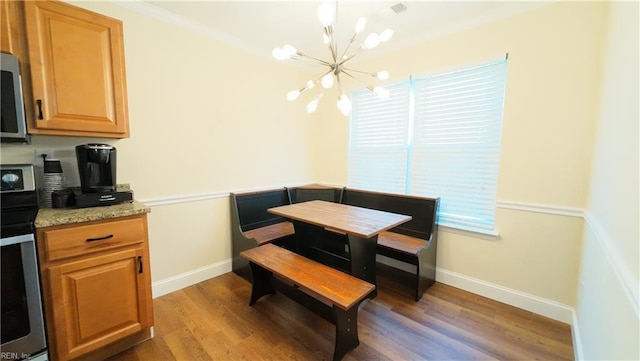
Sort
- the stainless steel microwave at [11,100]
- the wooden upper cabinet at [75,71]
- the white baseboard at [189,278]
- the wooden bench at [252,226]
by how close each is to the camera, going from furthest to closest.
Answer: the wooden bench at [252,226]
the white baseboard at [189,278]
the wooden upper cabinet at [75,71]
the stainless steel microwave at [11,100]

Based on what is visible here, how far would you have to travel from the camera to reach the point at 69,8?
1614 millimetres

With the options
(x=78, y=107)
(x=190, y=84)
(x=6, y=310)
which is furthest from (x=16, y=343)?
(x=190, y=84)

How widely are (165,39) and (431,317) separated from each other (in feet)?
11.4

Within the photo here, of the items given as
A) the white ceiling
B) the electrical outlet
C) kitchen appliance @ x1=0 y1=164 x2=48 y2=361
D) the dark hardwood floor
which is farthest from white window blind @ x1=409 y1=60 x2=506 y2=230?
the electrical outlet

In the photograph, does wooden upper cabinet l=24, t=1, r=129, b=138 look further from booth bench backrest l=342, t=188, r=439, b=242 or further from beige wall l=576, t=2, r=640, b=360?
beige wall l=576, t=2, r=640, b=360

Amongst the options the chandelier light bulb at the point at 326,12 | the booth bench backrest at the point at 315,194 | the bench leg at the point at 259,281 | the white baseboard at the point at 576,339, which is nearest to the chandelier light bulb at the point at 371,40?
the chandelier light bulb at the point at 326,12

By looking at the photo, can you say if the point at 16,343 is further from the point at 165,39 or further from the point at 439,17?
the point at 439,17

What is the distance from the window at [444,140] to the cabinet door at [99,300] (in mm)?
2610

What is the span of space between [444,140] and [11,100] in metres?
3.36

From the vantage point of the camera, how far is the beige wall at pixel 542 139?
1934 millimetres

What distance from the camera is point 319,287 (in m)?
1.72

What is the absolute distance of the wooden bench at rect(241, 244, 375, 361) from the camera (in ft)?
5.41

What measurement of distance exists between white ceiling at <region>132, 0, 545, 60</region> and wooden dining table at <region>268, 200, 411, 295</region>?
1.59 metres

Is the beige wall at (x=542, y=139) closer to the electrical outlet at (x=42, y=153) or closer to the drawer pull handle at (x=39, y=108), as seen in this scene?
the drawer pull handle at (x=39, y=108)
